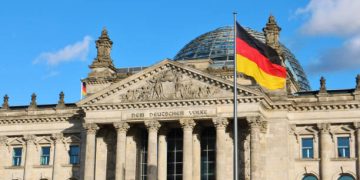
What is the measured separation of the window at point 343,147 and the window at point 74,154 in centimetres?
2619

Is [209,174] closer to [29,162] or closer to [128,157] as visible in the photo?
[128,157]

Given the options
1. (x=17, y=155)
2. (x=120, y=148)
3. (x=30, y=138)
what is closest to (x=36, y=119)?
(x=30, y=138)

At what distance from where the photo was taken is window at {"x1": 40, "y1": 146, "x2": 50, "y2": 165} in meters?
70.9

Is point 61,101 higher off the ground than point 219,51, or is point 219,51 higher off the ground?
point 219,51

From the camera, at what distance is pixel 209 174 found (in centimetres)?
6262

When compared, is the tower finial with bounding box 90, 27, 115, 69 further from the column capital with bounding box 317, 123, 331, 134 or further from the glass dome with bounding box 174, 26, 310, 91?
the column capital with bounding box 317, 123, 331, 134

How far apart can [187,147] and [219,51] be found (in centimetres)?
1932

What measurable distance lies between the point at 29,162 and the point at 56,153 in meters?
3.27

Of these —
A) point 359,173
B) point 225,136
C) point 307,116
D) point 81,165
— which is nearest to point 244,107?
point 225,136

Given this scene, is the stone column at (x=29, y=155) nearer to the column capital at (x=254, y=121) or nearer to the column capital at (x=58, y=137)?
the column capital at (x=58, y=137)

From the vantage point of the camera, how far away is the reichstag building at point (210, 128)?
59.8m

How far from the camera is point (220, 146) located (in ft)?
193

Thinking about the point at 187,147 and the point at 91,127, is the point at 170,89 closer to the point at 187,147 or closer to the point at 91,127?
the point at 187,147

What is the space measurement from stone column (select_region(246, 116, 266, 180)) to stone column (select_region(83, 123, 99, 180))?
14849mm
